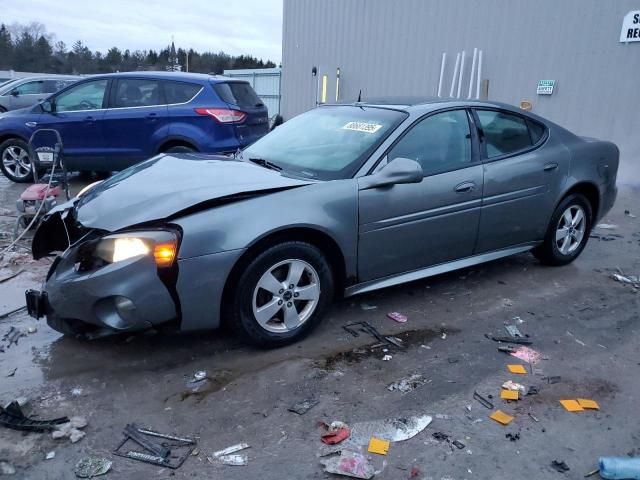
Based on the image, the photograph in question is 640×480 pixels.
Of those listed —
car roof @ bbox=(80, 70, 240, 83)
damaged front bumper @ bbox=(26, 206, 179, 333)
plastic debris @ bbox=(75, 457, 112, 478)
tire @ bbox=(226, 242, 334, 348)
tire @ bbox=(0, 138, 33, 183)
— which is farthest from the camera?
tire @ bbox=(0, 138, 33, 183)

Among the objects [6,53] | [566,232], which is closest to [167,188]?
[566,232]

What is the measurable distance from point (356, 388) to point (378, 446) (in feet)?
1.67

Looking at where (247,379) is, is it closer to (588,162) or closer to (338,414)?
(338,414)

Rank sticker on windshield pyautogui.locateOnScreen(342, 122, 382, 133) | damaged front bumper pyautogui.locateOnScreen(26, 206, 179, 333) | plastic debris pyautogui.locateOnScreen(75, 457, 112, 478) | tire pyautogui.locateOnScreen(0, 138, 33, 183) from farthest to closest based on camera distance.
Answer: tire pyautogui.locateOnScreen(0, 138, 33, 183) → sticker on windshield pyautogui.locateOnScreen(342, 122, 382, 133) → damaged front bumper pyautogui.locateOnScreen(26, 206, 179, 333) → plastic debris pyautogui.locateOnScreen(75, 457, 112, 478)

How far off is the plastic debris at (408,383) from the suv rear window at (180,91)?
19.1 ft

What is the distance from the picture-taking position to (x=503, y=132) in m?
4.51

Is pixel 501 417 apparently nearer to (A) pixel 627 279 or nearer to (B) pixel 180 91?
(A) pixel 627 279

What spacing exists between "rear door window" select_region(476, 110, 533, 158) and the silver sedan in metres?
0.01

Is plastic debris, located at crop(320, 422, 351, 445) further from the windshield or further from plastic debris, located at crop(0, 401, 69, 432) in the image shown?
the windshield

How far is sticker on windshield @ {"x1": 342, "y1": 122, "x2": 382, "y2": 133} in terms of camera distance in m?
3.92

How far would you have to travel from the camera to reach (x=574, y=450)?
262 centimetres

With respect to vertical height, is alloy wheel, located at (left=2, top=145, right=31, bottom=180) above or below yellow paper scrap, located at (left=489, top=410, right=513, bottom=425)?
above

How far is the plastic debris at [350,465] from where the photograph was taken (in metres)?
2.42

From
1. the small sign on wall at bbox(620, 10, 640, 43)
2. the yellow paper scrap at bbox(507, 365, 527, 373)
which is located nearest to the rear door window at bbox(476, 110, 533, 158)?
the yellow paper scrap at bbox(507, 365, 527, 373)
